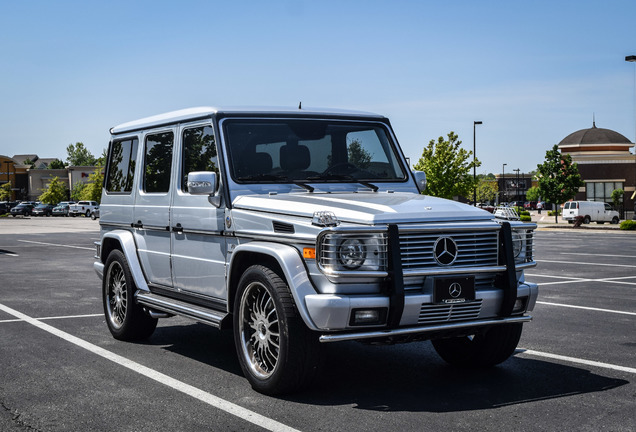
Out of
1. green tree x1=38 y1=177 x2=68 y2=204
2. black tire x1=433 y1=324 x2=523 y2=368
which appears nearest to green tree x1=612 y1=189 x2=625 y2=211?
black tire x1=433 y1=324 x2=523 y2=368

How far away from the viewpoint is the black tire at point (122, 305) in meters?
7.86

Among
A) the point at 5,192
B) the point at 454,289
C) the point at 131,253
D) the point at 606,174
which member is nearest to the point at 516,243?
the point at 454,289

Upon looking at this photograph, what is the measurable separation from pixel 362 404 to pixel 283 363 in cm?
64

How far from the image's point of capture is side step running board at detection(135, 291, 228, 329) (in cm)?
627

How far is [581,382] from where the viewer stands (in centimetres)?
605

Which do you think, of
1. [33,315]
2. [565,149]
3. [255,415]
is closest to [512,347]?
[255,415]

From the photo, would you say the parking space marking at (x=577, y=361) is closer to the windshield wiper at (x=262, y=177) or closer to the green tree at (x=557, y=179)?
the windshield wiper at (x=262, y=177)

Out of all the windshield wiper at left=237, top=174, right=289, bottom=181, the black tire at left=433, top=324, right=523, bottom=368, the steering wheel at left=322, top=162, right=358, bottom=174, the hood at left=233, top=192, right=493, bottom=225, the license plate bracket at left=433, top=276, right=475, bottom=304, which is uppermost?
the steering wheel at left=322, top=162, right=358, bottom=174

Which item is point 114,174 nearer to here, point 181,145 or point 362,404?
point 181,145

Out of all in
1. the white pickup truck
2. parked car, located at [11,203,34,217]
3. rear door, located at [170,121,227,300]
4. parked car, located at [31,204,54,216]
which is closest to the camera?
rear door, located at [170,121,227,300]

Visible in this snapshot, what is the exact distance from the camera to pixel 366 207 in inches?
220

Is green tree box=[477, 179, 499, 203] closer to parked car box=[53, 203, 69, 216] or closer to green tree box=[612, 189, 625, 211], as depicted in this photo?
green tree box=[612, 189, 625, 211]

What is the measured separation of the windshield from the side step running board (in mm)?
1162

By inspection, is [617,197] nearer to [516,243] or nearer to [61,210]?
[61,210]
